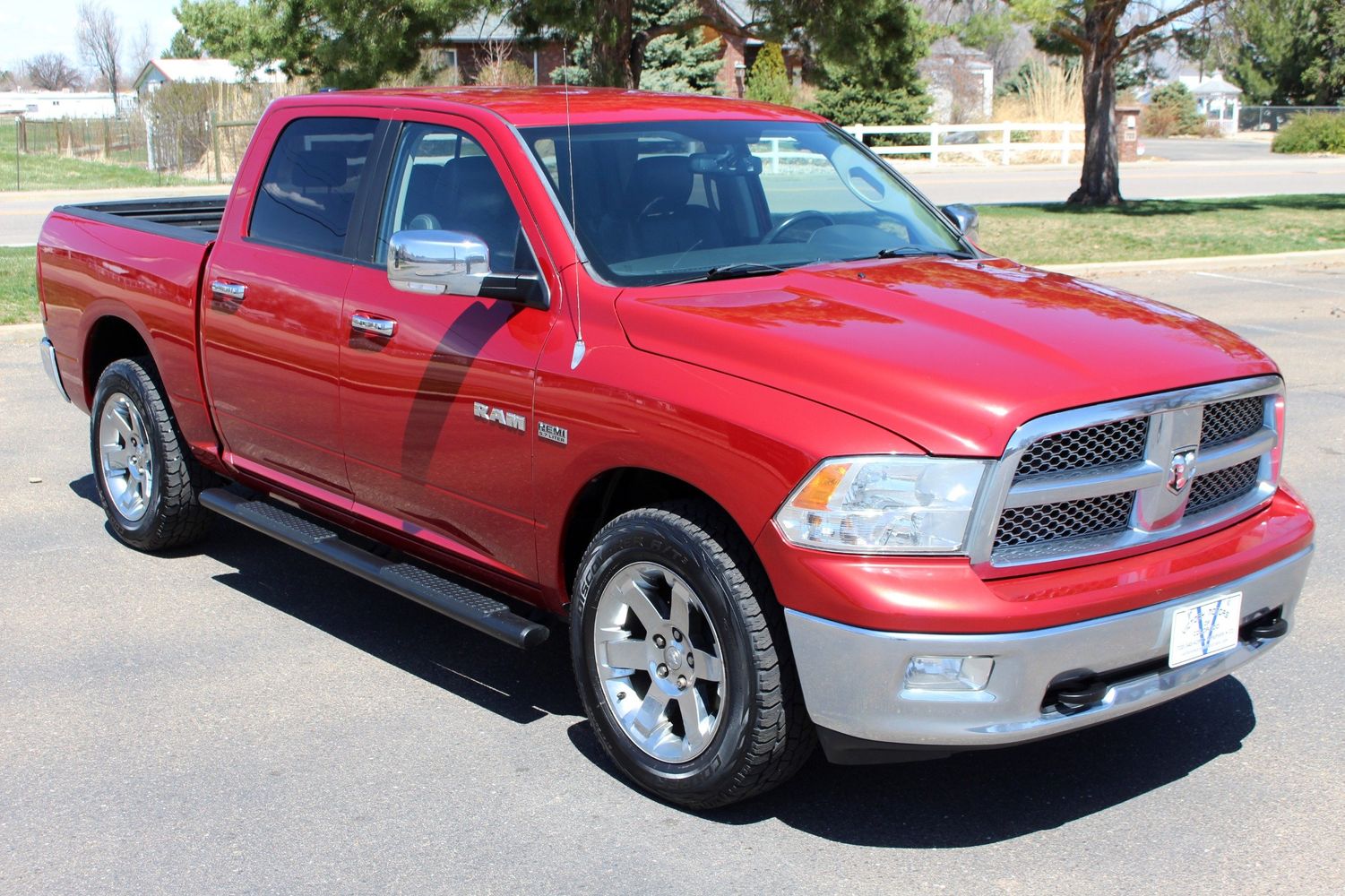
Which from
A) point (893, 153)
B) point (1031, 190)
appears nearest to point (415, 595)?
point (1031, 190)

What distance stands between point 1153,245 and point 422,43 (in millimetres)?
10323

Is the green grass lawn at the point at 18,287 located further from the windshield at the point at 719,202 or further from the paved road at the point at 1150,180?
the paved road at the point at 1150,180

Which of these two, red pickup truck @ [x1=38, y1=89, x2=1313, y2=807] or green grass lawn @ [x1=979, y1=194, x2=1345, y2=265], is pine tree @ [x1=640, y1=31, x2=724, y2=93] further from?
red pickup truck @ [x1=38, y1=89, x2=1313, y2=807]

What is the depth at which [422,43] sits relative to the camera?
20.3 meters

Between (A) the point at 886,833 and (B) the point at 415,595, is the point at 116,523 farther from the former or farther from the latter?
(A) the point at 886,833

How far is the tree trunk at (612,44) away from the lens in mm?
19312

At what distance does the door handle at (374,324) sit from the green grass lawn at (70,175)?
2635 centimetres

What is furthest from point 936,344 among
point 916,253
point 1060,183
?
point 1060,183

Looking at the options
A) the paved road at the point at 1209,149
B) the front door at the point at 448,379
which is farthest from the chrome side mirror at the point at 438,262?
the paved road at the point at 1209,149

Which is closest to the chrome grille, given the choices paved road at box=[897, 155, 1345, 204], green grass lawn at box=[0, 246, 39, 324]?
green grass lawn at box=[0, 246, 39, 324]

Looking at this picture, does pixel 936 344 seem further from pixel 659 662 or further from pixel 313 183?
pixel 313 183

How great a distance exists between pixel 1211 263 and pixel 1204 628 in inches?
546

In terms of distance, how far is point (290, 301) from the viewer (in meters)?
5.20

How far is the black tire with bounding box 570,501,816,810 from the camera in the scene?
3688 millimetres
